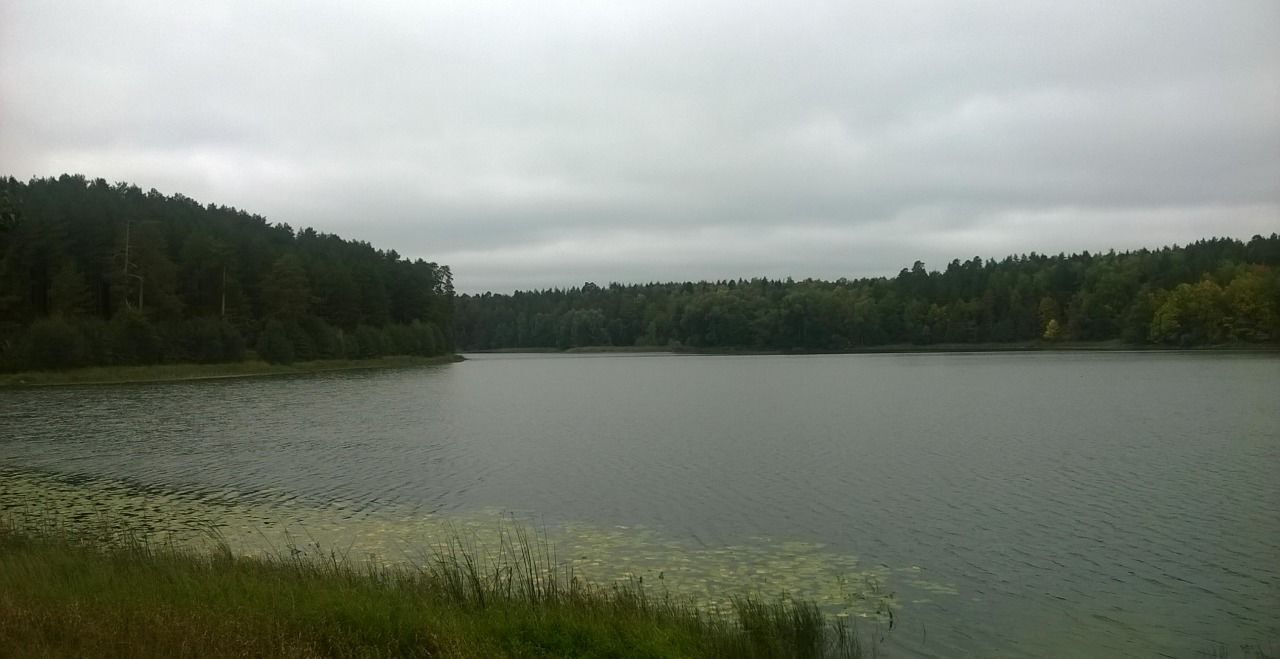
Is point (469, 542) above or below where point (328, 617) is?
below

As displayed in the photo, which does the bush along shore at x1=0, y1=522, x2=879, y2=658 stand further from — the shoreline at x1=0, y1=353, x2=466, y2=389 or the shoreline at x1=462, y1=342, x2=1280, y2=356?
the shoreline at x1=462, y1=342, x2=1280, y2=356

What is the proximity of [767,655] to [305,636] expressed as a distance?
4.72 meters

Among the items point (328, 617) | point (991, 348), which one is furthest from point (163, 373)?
point (991, 348)

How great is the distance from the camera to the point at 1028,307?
156375mm

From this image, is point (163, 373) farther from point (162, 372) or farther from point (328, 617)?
point (328, 617)

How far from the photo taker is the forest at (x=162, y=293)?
73688 millimetres

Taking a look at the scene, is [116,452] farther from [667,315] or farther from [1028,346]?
[667,315]

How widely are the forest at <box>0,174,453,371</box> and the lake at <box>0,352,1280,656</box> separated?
2804 centimetres

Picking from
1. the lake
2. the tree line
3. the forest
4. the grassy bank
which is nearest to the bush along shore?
the lake

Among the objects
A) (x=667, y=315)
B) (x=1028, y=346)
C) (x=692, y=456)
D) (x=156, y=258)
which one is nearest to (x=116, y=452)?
Result: (x=692, y=456)

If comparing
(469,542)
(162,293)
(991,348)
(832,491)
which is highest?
(162,293)

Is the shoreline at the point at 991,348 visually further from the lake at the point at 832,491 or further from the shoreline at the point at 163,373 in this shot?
the shoreline at the point at 163,373

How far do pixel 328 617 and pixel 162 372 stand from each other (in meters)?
77.5

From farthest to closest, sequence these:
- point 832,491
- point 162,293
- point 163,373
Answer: point 162,293
point 163,373
point 832,491
